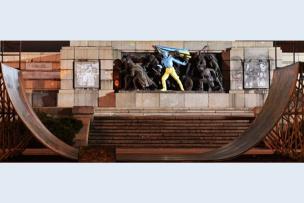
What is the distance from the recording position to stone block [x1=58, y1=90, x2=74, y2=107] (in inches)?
1184

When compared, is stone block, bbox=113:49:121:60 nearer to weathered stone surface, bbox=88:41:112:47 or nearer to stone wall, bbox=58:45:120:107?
stone wall, bbox=58:45:120:107

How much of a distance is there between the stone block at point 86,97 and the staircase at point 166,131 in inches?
124

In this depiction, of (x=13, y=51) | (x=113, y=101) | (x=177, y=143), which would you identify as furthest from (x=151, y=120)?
(x=13, y=51)

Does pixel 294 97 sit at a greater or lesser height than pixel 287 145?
greater

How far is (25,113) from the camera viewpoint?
17609 mm

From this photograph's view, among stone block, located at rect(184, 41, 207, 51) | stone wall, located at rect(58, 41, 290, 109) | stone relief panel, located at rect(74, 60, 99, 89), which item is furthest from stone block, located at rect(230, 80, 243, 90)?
stone relief panel, located at rect(74, 60, 99, 89)

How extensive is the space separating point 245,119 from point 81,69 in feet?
23.6

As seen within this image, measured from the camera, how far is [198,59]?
3042 centimetres

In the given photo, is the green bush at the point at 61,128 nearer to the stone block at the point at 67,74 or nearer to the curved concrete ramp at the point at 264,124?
the curved concrete ramp at the point at 264,124

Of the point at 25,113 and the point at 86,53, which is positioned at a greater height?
the point at 86,53

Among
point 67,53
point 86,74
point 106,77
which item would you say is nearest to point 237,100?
point 106,77

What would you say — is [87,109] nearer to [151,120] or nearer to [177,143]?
[151,120]

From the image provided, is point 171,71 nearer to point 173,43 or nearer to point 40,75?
point 173,43

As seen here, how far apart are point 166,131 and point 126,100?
4.78 metres
